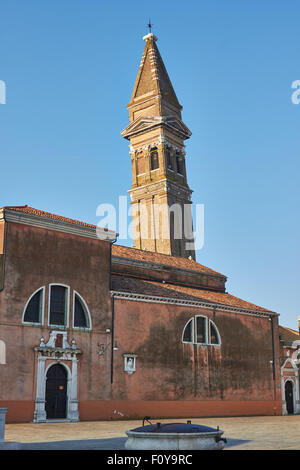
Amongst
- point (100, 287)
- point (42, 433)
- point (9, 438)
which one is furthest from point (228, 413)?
point (9, 438)

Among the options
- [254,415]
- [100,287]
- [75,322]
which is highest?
[100,287]

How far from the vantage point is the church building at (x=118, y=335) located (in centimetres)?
2300

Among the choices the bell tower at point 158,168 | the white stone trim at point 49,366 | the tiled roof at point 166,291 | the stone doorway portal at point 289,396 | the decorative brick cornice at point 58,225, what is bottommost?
the stone doorway portal at point 289,396

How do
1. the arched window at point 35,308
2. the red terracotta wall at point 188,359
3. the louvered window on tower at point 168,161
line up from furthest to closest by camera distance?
the louvered window on tower at point 168,161 → the red terracotta wall at point 188,359 → the arched window at point 35,308

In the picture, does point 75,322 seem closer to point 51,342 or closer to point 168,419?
point 51,342

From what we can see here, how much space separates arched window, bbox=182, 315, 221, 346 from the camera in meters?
29.7

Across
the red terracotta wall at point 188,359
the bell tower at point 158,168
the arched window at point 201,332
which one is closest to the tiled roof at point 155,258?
the red terracotta wall at point 188,359

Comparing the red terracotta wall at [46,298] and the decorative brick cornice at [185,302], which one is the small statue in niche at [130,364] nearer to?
the red terracotta wall at [46,298]

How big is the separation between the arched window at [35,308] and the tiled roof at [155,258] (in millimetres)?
8630

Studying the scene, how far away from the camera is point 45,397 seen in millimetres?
22969

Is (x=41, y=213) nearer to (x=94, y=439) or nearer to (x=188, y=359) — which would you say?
(x=188, y=359)

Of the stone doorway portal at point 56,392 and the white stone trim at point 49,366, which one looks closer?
the white stone trim at point 49,366

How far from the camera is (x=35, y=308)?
23.7 meters

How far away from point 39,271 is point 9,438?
9.56 meters
